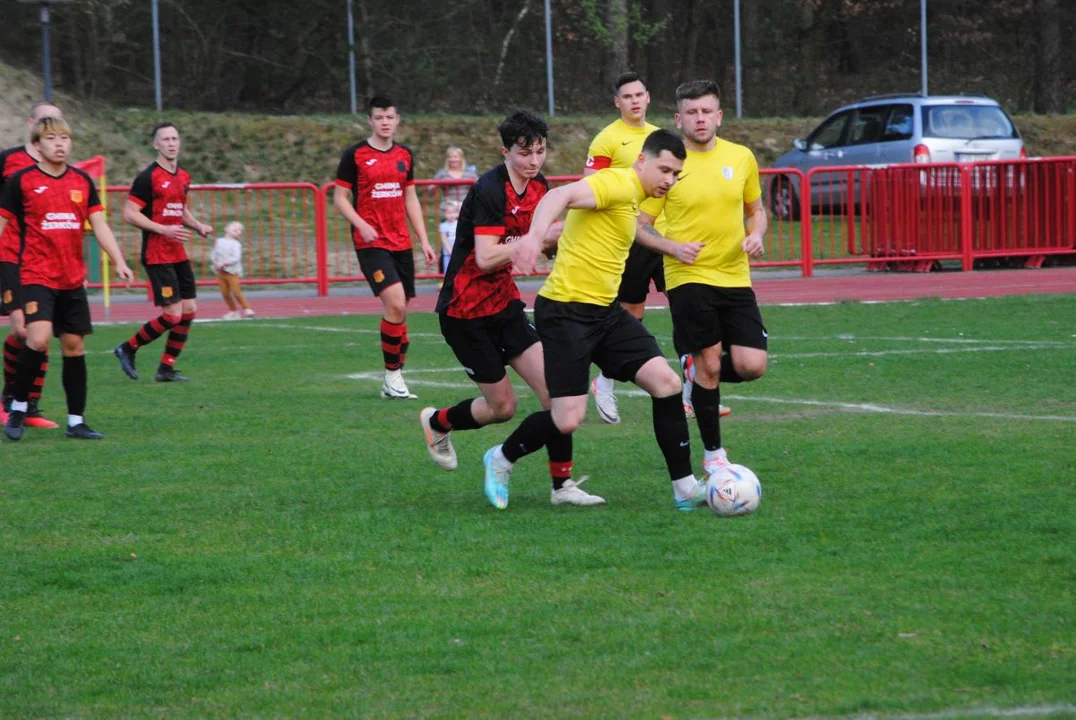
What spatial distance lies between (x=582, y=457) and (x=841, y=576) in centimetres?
311

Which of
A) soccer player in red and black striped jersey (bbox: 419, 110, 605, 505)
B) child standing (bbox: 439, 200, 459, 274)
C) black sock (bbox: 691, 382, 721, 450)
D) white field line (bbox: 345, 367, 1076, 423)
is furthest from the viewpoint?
child standing (bbox: 439, 200, 459, 274)

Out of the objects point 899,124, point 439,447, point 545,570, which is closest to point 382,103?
point 439,447

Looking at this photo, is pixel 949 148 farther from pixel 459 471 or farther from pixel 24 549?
pixel 24 549

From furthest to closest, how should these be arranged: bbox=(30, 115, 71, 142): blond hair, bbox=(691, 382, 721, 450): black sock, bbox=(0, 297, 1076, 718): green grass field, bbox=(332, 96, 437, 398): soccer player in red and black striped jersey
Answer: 1. bbox=(332, 96, 437, 398): soccer player in red and black striped jersey
2. bbox=(30, 115, 71, 142): blond hair
3. bbox=(691, 382, 721, 450): black sock
4. bbox=(0, 297, 1076, 718): green grass field

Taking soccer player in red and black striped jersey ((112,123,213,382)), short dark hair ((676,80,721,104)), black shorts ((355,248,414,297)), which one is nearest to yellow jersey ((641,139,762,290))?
short dark hair ((676,80,721,104))

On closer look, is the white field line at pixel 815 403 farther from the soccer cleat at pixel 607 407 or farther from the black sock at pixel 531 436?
the black sock at pixel 531 436

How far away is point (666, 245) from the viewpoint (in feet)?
25.7

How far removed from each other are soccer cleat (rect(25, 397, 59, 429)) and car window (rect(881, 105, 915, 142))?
1677cm

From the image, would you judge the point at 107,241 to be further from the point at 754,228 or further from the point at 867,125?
the point at 867,125

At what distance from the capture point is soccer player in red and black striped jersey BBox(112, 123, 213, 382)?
1330 cm

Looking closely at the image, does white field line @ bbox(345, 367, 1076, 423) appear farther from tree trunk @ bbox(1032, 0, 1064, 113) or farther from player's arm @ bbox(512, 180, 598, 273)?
tree trunk @ bbox(1032, 0, 1064, 113)

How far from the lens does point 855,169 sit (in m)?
22.5

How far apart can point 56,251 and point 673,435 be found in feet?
15.1

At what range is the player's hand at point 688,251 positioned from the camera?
7652 millimetres
